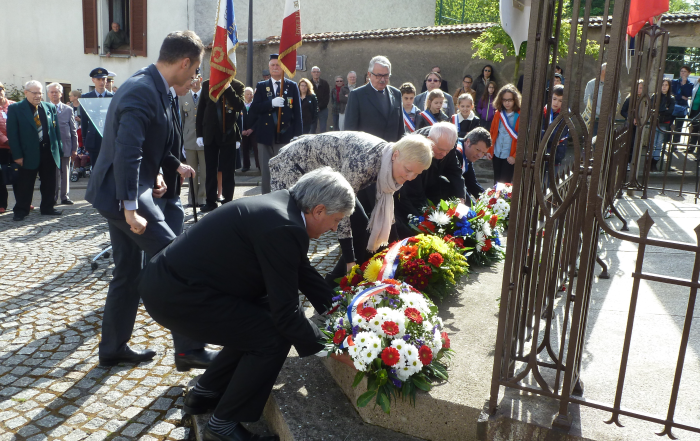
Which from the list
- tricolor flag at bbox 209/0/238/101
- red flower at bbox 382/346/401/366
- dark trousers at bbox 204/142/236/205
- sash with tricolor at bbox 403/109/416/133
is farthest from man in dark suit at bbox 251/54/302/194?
red flower at bbox 382/346/401/366

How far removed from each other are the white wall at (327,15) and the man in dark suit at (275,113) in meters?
10.5

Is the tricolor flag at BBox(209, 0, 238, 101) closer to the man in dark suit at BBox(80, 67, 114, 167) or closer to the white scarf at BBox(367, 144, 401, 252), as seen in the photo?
the man in dark suit at BBox(80, 67, 114, 167)

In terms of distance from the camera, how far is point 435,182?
17.8 ft

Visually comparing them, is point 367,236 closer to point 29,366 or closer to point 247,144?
point 29,366

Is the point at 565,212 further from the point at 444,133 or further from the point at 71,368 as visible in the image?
the point at 71,368

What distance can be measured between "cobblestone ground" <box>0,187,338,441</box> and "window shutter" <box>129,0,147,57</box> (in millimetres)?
14501

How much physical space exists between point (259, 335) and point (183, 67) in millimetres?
1653

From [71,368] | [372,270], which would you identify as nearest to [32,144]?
[71,368]

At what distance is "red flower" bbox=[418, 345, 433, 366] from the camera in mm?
2730

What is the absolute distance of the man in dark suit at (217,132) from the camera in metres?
8.20

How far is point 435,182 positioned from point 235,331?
3148mm

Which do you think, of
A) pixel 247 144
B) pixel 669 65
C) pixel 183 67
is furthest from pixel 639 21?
pixel 669 65

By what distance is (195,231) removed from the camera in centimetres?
273

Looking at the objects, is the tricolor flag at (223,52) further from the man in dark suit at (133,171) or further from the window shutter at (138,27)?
the window shutter at (138,27)
